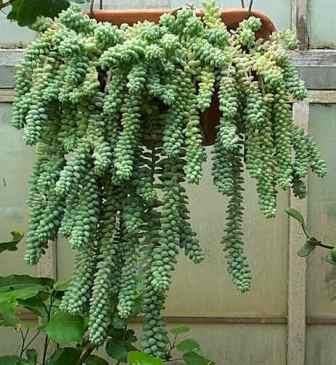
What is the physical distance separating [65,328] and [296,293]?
4.04 ft

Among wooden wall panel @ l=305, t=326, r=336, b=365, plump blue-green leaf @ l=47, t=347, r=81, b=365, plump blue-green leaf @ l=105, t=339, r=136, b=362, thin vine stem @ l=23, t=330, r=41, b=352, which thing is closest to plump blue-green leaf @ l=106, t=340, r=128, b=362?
plump blue-green leaf @ l=105, t=339, r=136, b=362

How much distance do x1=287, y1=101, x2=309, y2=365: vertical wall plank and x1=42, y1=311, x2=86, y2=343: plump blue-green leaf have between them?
1.17 meters

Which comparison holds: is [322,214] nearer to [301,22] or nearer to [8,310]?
[301,22]

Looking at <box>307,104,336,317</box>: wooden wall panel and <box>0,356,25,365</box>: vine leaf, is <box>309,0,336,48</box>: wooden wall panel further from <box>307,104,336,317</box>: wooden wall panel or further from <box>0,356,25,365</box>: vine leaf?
<box>0,356,25,365</box>: vine leaf

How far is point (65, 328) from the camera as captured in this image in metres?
1.49

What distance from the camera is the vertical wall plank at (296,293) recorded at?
8.36 ft

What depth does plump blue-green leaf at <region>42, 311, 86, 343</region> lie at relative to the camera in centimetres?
147

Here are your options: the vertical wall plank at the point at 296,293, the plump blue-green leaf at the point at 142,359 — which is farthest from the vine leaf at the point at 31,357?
the vertical wall plank at the point at 296,293

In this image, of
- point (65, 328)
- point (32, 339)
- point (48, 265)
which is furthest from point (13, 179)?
point (65, 328)

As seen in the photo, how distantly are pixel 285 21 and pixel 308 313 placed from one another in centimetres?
91

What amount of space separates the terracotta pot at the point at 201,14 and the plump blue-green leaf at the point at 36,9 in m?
0.12

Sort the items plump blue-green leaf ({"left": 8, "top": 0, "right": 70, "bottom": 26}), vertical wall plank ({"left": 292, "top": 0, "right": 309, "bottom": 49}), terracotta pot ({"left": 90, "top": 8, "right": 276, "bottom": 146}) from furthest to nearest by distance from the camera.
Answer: vertical wall plank ({"left": 292, "top": 0, "right": 309, "bottom": 49}) < plump blue-green leaf ({"left": 8, "top": 0, "right": 70, "bottom": 26}) < terracotta pot ({"left": 90, "top": 8, "right": 276, "bottom": 146})

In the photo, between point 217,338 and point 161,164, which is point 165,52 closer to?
point 161,164

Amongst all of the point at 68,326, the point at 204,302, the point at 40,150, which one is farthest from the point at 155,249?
the point at 204,302
